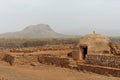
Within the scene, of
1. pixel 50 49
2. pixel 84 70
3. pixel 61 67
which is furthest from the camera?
pixel 50 49

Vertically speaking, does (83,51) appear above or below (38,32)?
below

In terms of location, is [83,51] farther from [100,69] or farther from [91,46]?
[100,69]

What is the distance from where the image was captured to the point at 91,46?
24.0 metres

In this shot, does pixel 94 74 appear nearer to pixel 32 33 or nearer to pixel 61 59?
pixel 61 59

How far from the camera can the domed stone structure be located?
78.2ft

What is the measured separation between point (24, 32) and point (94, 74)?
413 ft

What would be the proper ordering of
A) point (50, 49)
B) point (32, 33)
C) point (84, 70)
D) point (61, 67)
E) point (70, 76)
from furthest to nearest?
point (32, 33), point (50, 49), point (61, 67), point (84, 70), point (70, 76)

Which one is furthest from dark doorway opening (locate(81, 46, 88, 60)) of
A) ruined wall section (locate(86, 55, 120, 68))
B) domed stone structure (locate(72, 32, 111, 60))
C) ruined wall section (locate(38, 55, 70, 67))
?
ruined wall section (locate(86, 55, 120, 68))

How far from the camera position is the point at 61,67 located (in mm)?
22406

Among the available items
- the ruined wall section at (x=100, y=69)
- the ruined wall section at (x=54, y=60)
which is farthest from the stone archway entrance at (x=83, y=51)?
the ruined wall section at (x=100, y=69)

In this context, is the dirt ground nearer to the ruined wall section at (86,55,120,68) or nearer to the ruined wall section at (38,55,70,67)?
the ruined wall section at (38,55,70,67)

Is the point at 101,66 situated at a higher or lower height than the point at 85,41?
lower

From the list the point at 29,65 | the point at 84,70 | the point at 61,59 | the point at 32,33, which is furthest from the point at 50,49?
the point at 32,33

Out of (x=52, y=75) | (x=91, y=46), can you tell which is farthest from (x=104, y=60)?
(x=91, y=46)
